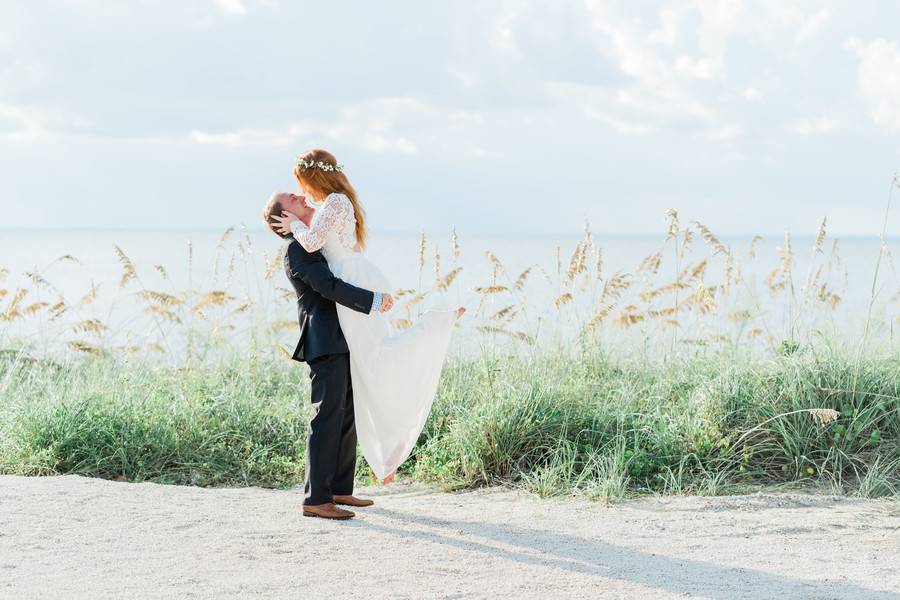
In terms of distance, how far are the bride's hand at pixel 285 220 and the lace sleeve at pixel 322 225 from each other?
8cm

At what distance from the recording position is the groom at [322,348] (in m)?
4.69

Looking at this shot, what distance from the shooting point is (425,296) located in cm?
800

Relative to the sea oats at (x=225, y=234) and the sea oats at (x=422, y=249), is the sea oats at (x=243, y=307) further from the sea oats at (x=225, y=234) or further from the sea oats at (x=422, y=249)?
the sea oats at (x=422, y=249)

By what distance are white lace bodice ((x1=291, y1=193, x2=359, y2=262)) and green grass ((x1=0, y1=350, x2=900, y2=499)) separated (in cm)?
161

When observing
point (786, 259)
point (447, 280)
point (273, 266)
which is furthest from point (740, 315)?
point (273, 266)

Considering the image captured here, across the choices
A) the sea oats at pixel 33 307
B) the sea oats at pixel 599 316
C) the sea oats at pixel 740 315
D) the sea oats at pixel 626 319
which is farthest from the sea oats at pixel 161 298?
the sea oats at pixel 740 315

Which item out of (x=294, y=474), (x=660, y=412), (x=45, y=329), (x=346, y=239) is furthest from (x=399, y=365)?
(x=45, y=329)

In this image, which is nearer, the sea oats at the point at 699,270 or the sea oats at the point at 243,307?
the sea oats at the point at 699,270

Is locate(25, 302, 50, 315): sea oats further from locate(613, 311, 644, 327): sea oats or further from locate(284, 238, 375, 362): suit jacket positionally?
locate(613, 311, 644, 327): sea oats

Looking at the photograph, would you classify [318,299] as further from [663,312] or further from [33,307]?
[33,307]

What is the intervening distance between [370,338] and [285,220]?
2.47ft

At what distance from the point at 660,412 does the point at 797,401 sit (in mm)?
876

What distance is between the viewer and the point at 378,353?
4871 mm

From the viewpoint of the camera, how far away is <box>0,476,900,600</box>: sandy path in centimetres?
393
